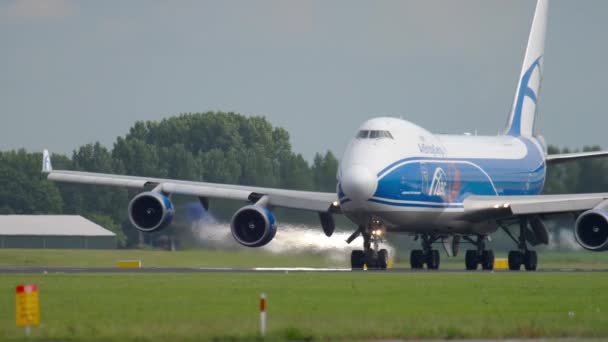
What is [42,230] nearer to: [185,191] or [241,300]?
[185,191]

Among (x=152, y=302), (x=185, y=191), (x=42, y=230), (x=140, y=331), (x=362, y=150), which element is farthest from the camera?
(x=42, y=230)

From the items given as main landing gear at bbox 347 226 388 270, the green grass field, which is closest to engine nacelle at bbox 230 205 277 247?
main landing gear at bbox 347 226 388 270

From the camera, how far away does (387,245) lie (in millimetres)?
62219

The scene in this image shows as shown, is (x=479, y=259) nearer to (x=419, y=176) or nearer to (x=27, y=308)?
(x=419, y=176)

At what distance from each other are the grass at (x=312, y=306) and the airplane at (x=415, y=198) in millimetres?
7571

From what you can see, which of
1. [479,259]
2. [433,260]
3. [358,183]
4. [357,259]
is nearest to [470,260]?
[479,259]

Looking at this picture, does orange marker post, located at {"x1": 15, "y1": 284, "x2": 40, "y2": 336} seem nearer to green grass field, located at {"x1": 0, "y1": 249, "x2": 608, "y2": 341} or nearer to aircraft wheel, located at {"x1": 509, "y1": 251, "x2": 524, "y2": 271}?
green grass field, located at {"x1": 0, "y1": 249, "x2": 608, "y2": 341}

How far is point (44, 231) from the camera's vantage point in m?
99.1

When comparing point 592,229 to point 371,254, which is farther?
point 371,254

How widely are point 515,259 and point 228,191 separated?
11139mm

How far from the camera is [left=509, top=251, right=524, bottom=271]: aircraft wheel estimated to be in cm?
5666

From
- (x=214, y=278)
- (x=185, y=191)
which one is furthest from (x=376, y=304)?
(x=185, y=191)

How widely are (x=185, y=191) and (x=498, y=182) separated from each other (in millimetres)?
12813

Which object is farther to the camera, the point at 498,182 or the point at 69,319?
the point at 498,182
